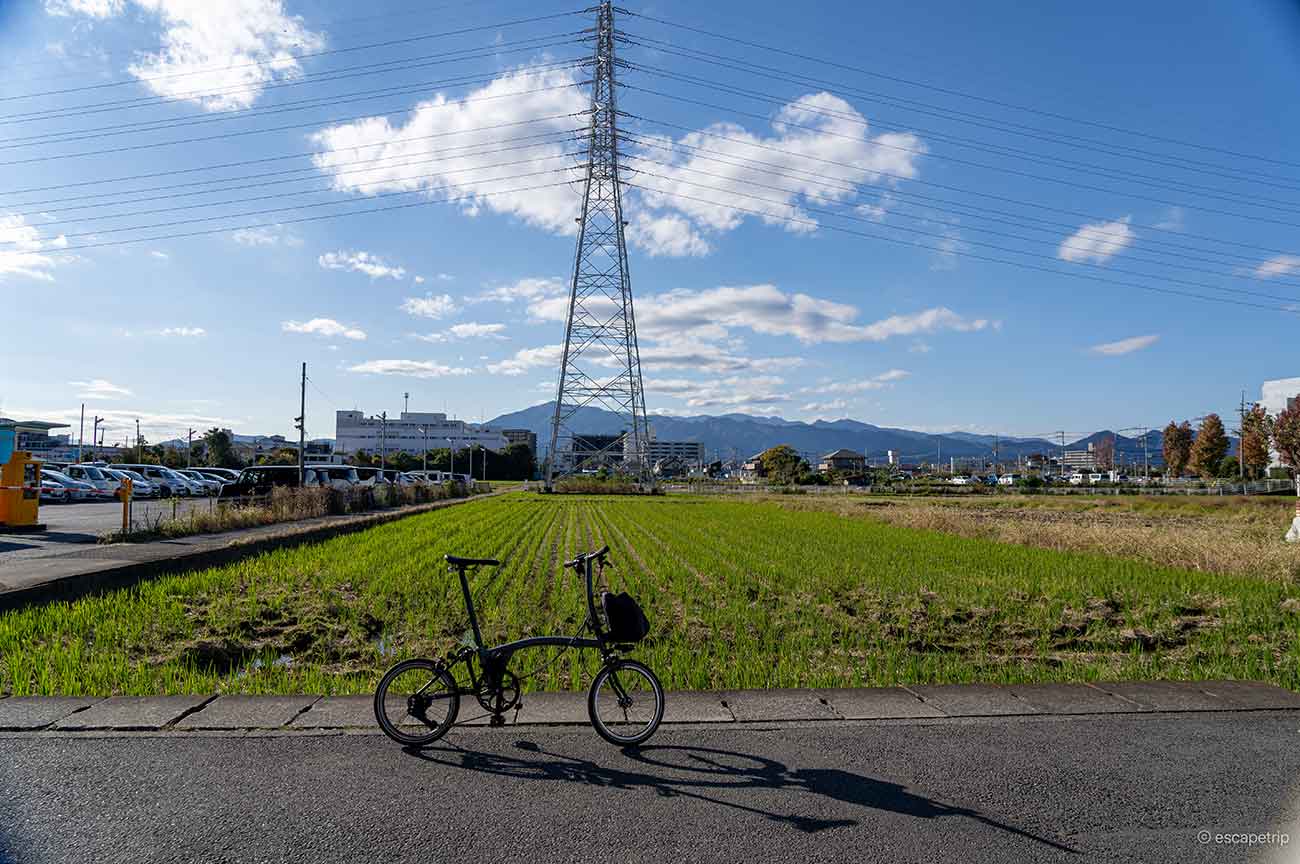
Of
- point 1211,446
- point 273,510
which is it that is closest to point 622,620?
point 273,510

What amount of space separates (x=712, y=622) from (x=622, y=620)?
200 inches

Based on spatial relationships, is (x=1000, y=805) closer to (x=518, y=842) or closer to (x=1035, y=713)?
(x=1035, y=713)

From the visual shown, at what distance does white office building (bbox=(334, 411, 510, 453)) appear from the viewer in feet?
427

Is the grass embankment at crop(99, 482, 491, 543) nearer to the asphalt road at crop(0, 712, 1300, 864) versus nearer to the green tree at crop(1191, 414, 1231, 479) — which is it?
the asphalt road at crop(0, 712, 1300, 864)

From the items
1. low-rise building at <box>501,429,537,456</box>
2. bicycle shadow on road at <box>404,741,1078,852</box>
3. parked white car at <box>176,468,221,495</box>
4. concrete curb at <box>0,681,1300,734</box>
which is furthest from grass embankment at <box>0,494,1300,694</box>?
low-rise building at <box>501,429,537,456</box>

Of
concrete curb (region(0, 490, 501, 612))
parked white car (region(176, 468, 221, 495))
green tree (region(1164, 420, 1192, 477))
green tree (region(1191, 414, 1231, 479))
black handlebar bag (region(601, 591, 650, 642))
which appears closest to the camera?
black handlebar bag (region(601, 591, 650, 642))

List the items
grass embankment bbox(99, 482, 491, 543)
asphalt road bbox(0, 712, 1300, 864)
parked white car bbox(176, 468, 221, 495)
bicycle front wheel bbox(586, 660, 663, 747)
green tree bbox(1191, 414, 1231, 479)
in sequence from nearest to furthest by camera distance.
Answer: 1. asphalt road bbox(0, 712, 1300, 864)
2. bicycle front wheel bbox(586, 660, 663, 747)
3. grass embankment bbox(99, 482, 491, 543)
4. parked white car bbox(176, 468, 221, 495)
5. green tree bbox(1191, 414, 1231, 479)

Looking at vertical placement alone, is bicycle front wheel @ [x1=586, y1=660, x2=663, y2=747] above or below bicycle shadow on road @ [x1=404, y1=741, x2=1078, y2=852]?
above

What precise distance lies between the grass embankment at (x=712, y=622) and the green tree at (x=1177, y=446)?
3834 inches

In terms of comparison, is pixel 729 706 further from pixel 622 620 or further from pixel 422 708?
pixel 422 708

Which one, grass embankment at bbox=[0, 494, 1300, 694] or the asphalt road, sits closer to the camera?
the asphalt road

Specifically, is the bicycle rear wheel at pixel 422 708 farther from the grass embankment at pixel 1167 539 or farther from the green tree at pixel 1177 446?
the green tree at pixel 1177 446

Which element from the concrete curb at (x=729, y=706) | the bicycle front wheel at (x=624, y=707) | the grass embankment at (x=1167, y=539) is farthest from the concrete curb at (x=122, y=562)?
the grass embankment at (x=1167, y=539)

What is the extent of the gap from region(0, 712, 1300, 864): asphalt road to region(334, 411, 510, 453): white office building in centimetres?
12441
